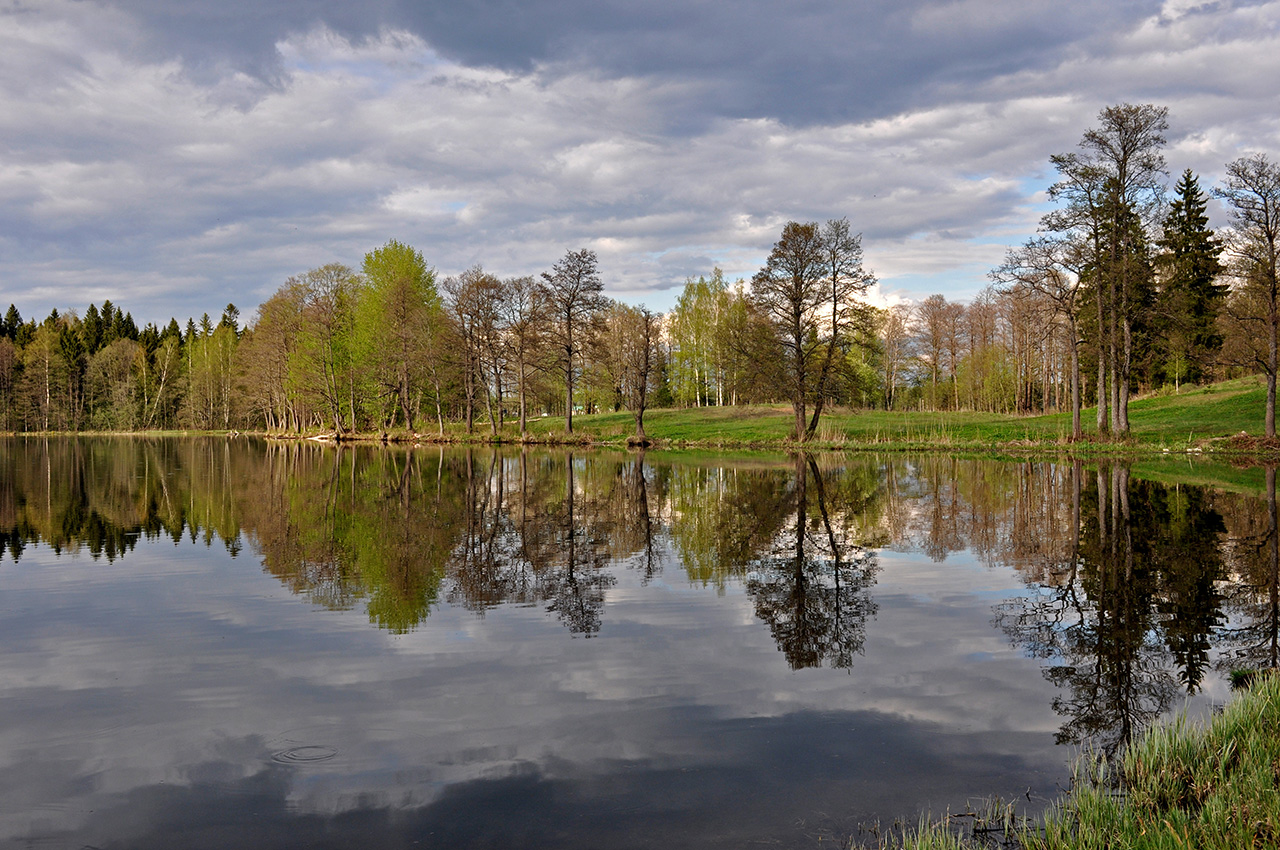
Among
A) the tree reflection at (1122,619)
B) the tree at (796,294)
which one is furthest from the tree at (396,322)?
the tree reflection at (1122,619)

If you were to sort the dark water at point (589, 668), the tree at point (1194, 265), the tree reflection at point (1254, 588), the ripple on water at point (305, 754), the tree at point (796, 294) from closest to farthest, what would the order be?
the dark water at point (589, 668) < the ripple on water at point (305, 754) < the tree reflection at point (1254, 588) < the tree at point (796, 294) < the tree at point (1194, 265)

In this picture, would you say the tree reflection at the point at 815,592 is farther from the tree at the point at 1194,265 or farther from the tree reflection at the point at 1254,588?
the tree at the point at 1194,265

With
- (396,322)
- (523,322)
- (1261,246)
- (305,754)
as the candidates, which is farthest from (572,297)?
(305,754)

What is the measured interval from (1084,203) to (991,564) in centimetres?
3150

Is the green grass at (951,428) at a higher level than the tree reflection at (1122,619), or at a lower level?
higher

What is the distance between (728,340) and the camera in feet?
206

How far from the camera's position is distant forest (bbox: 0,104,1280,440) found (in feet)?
126

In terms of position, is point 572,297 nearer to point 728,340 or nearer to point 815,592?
point 728,340

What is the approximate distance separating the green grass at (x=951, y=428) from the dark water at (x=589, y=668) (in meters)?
22.8

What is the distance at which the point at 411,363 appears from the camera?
2502 inches

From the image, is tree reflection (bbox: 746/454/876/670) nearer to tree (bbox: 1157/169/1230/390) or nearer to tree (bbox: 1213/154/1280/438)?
tree (bbox: 1213/154/1280/438)

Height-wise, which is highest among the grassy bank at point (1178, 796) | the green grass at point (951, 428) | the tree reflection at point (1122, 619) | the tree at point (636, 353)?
the tree at point (636, 353)

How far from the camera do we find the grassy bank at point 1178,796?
4.27m

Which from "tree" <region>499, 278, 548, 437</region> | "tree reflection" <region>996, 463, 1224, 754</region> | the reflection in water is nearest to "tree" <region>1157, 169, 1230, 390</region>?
the reflection in water
